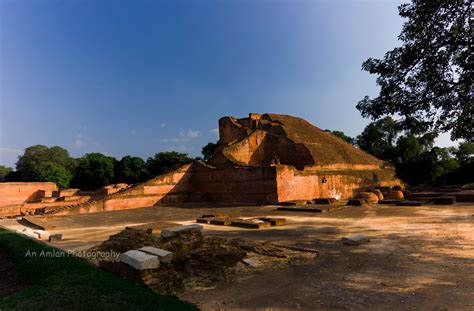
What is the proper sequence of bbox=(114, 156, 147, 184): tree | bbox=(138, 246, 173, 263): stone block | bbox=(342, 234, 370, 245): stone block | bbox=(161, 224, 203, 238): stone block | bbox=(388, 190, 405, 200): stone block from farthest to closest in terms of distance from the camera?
bbox=(114, 156, 147, 184): tree
bbox=(388, 190, 405, 200): stone block
bbox=(161, 224, 203, 238): stone block
bbox=(342, 234, 370, 245): stone block
bbox=(138, 246, 173, 263): stone block

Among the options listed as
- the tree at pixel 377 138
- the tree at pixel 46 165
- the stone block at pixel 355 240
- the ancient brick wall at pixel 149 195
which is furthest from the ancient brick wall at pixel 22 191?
the tree at pixel 377 138

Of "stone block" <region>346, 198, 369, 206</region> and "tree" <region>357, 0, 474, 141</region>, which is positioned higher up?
"tree" <region>357, 0, 474, 141</region>

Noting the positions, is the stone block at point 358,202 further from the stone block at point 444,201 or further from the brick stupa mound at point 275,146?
the brick stupa mound at point 275,146

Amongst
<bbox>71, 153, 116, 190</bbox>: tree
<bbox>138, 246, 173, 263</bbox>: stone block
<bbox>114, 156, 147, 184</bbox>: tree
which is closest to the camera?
<bbox>138, 246, 173, 263</bbox>: stone block

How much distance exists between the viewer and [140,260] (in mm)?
4824

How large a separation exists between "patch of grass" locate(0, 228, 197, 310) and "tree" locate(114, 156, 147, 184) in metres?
38.8

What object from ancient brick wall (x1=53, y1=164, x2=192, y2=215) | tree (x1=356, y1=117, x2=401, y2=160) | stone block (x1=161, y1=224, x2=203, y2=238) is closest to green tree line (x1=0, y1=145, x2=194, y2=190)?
ancient brick wall (x1=53, y1=164, x2=192, y2=215)

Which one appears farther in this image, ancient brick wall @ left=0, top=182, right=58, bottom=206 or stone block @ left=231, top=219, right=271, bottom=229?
ancient brick wall @ left=0, top=182, right=58, bottom=206

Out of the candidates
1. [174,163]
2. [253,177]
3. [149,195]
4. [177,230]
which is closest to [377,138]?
[174,163]

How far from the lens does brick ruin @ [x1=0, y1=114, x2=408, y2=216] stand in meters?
20.4

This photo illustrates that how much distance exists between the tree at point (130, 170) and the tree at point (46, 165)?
7.54 metres

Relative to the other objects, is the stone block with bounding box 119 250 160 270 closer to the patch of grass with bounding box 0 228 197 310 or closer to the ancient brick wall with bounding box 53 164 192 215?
the patch of grass with bounding box 0 228 197 310

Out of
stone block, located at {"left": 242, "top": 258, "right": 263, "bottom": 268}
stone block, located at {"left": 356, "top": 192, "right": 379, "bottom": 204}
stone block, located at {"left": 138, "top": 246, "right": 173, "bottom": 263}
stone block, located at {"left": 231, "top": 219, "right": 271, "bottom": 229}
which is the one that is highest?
stone block, located at {"left": 356, "top": 192, "right": 379, "bottom": 204}

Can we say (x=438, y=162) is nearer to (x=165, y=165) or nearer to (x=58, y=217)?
(x=165, y=165)
